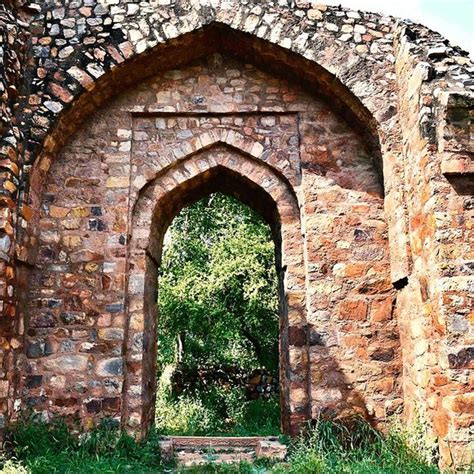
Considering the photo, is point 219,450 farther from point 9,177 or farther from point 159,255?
point 9,177

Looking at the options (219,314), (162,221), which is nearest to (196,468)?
(162,221)

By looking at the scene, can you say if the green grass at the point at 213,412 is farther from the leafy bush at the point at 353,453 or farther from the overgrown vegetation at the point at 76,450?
the overgrown vegetation at the point at 76,450

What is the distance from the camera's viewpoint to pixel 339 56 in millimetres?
5379

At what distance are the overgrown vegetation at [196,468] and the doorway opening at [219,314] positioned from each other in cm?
429

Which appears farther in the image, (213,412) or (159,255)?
(213,412)

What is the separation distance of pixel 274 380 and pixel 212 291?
2025 millimetres

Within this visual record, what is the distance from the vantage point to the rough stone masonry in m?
4.91

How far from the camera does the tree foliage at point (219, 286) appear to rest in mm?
10562

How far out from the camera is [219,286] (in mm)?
10703

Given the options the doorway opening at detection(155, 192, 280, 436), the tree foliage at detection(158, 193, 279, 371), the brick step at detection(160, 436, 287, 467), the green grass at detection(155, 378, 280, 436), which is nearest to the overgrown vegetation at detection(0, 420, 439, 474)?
the brick step at detection(160, 436, 287, 467)

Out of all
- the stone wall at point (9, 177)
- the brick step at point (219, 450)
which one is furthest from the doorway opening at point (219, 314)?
the stone wall at point (9, 177)

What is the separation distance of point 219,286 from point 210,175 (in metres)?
5.18

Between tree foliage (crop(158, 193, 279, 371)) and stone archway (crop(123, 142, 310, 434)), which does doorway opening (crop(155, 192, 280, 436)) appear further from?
stone archway (crop(123, 142, 310, 434))

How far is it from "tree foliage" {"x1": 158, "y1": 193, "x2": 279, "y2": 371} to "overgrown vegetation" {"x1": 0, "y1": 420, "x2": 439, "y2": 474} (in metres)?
5.49
